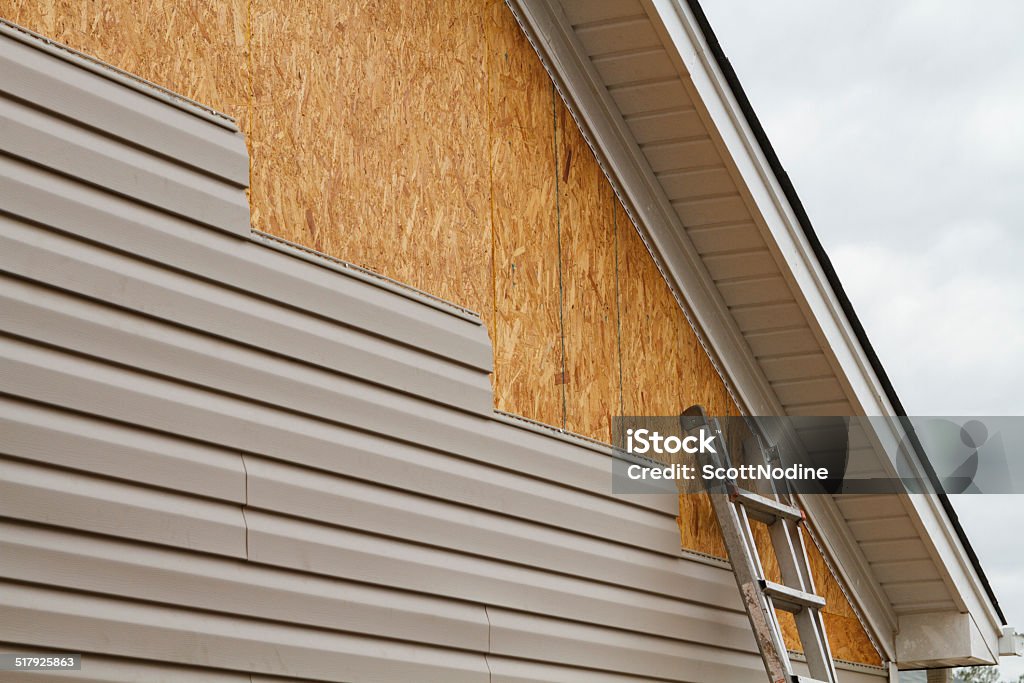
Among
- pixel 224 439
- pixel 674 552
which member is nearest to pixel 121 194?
pixel 224 439

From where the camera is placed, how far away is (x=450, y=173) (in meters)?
4.82

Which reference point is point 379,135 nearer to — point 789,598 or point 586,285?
point 586,285

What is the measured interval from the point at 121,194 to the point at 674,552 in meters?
3.15

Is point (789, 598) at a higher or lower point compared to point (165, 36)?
lower

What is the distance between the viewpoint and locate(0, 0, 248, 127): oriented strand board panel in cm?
338

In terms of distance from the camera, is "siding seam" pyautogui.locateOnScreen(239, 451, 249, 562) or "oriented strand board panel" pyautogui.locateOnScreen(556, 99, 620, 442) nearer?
"siding seam" pyautogui.locateOnScreen(239, 451, 249, 562)

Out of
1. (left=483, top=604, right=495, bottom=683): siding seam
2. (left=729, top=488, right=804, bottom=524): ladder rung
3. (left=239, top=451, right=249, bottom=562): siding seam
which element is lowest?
(left=483, top=604, right=495, bottom=683): siding seam

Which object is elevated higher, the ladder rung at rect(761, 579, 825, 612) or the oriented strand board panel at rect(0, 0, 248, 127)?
the oriented strand board panel at rect(0, 0, 248, 127)

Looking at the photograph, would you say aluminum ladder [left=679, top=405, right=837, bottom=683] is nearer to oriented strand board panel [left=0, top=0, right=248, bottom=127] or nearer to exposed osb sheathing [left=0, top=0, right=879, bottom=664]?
exposed osb sheathing [left=0, top=0, right=879, bottom=664]

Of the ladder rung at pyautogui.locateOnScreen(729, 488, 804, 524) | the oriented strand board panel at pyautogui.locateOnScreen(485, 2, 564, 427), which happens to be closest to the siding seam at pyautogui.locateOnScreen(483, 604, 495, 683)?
the oriented strand board panel at pyautogui.locateOnScreen(485, 2, 564, 427)

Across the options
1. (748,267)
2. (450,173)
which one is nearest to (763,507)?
(748,267)

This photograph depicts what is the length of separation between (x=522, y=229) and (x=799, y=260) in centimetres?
162
